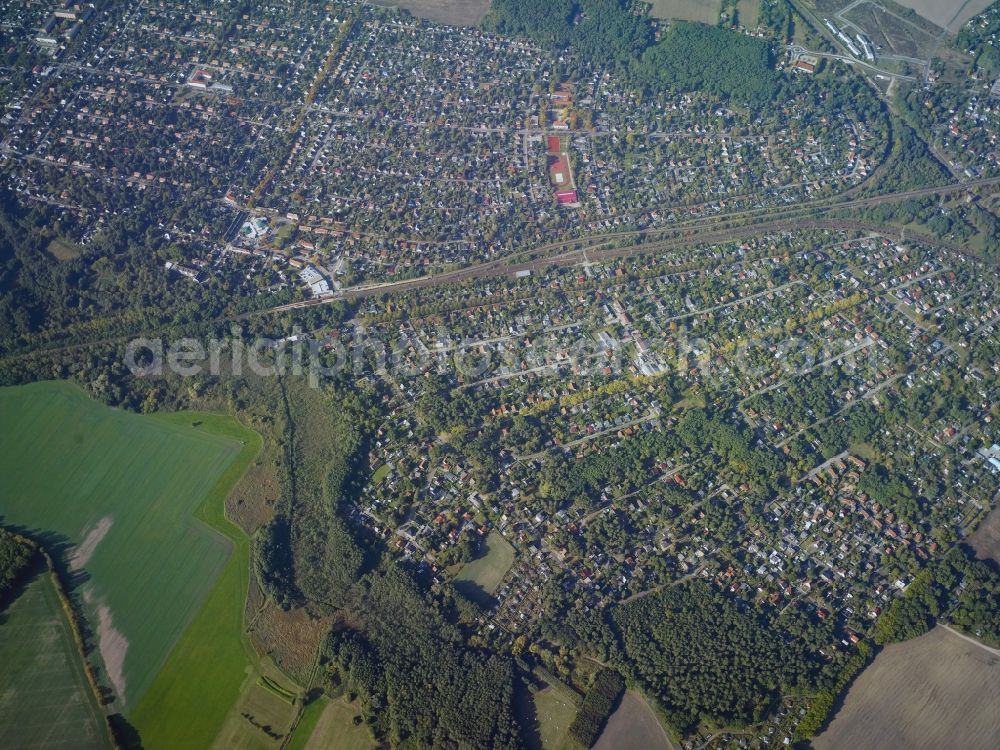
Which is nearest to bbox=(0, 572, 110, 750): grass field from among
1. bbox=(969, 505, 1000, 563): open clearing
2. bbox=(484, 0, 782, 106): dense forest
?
bbox=(969, 505, 1000, 563): open clearing

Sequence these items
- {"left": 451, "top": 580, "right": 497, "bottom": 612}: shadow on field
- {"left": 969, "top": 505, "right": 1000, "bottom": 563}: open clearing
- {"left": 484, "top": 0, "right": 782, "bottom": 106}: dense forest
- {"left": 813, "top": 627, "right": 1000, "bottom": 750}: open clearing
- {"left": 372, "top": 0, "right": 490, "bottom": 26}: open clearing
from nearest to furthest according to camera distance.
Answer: {"left": 813, "top": 627, "right": 1000, "bottom": 750}: open clearing
{"left": 451, "top": 580, "right": 497, "bottom": 612}: shadow on field
{"left": 969, "top": 505, "right": 1000, "bottom": 563}: open clearing
{"left": 484, "top": 0, "right": 782, "bottom": 106}: dense forest
{"left": 372, "top": 0, "right": 490, "bottom": 26}: open clearing

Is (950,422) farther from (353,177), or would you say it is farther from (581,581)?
(353,177)

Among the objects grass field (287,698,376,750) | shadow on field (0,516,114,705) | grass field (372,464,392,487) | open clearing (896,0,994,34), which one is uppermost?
open clearing (896,0,994,34)

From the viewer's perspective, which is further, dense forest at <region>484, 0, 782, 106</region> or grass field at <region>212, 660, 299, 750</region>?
dense forest at <region>484, 0, 782, 106</region>

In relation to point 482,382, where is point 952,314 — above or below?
above

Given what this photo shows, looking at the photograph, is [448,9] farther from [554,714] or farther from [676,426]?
[554,714]

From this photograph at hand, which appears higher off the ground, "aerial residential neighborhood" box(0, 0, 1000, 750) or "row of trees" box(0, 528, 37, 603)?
"aerial residential neighborhood" box(0, 0, 1000, 750)

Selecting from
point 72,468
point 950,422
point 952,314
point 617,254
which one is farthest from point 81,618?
point 952,314

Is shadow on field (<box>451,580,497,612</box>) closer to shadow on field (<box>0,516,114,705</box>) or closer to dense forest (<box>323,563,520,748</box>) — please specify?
dense forest (<box>323,563,520,748</box>)

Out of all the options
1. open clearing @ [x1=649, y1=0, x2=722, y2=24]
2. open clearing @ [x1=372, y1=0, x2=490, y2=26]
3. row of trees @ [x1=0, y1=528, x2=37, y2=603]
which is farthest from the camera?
open clearing @ [x1=649, y1=0, x2=722, y2=24]
